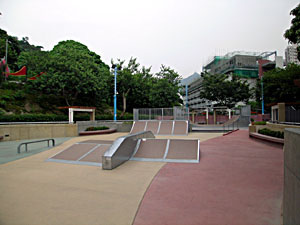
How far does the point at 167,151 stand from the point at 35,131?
12717mm

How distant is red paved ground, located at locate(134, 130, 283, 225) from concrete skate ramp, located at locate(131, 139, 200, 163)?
0.53 meters

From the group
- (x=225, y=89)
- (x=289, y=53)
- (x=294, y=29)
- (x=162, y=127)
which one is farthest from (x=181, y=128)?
(x=289, y=53)

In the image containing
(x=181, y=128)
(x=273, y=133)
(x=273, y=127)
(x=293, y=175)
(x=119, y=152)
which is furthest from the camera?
(x=181, y=128)

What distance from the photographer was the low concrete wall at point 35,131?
14784mm

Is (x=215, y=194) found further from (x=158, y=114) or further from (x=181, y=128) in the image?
(x=158, y=114)

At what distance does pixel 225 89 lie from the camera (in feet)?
120

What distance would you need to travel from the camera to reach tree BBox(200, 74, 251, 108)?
36312mm

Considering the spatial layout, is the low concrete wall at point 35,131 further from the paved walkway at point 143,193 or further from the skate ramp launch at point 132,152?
the skate ramp launch at point 132,152

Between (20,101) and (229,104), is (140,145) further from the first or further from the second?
(229,104)

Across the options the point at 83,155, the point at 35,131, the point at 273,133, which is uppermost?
the point at 273,133

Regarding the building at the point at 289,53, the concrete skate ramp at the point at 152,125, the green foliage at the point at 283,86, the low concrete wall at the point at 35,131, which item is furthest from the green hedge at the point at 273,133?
the building at the point at 289,53

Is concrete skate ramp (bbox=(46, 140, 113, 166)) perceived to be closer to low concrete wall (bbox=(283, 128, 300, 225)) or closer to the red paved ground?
the red paved ground

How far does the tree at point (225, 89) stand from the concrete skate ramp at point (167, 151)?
30.7 metres

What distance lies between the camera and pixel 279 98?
27.8m
